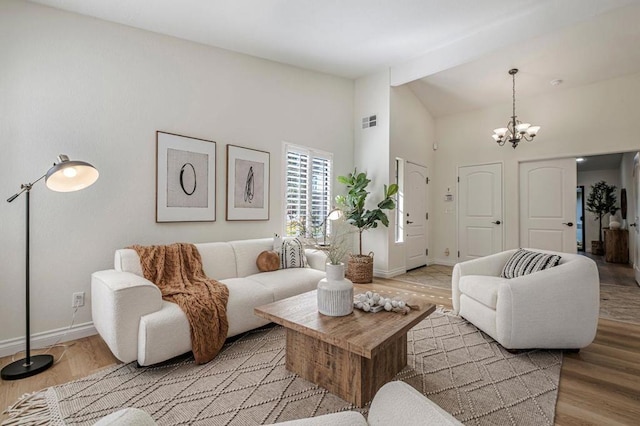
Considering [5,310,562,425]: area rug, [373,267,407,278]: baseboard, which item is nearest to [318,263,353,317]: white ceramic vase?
[5,310,562,425]: area rug

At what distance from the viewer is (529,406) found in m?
1.71

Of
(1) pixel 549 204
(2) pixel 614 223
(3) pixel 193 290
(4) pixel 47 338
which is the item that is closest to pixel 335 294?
(3) pixel 193 290

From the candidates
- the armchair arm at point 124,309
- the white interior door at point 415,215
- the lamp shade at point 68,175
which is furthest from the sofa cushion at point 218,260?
the white interior door at point 415,215

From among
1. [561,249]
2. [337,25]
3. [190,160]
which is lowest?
[561,249]

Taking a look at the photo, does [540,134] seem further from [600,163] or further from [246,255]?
[246,255]

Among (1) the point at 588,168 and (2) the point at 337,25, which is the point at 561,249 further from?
(2) the point at 337,25

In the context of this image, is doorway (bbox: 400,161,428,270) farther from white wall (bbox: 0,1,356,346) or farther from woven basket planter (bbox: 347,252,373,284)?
white wall (bbox: 0,1,356,346)

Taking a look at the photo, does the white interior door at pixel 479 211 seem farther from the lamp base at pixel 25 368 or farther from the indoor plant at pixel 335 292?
the lamp base at pixel 25 368

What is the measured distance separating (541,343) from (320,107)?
4015 mm

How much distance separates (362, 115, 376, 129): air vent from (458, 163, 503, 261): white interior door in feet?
7.20

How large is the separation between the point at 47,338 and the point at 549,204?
22.4 ft

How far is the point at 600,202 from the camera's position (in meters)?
7.37

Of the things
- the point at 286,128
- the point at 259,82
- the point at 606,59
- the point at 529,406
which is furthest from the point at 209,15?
the point at 606,59

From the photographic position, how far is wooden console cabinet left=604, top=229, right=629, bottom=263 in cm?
616
